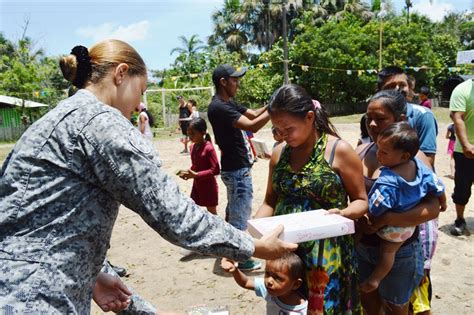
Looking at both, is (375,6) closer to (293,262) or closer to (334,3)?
(334,3)

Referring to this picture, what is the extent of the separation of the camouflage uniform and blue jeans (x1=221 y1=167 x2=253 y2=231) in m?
2.76

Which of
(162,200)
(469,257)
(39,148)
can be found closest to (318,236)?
(162,200)

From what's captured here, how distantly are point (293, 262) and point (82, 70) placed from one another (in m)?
1.34

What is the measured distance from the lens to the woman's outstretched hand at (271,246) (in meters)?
1.67

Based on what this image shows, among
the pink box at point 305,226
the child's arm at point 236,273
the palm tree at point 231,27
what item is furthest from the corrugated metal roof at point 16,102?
the pink box at point 305,226

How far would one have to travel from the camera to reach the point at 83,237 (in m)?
1.42

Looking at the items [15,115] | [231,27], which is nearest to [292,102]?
[15,115]

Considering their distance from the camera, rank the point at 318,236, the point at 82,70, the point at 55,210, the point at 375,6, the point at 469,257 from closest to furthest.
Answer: the point at 55,210, the point at 82,70, the point at 318,236, the point at 469,257, the point at 375,6

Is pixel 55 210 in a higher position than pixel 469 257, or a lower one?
higher

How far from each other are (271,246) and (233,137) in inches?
99.4

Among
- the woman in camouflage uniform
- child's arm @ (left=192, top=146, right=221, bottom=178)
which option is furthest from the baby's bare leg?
child's arm @ (left=192, top=146, right=221, bottom=178)

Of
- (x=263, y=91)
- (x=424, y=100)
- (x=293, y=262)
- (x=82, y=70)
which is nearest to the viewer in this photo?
(x=82, y=70)

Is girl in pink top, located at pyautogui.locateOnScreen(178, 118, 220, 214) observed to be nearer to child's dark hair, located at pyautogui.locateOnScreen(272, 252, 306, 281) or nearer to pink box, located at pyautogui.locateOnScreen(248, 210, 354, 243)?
child's dark hair, located at pyautogui.locateOnScreen(272, 252, 306, 281)

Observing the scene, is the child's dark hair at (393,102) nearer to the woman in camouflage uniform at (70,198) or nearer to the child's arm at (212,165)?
the woman in camouflage uniform at (70,198)
